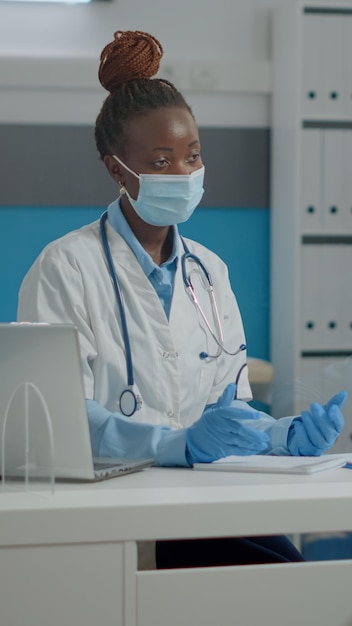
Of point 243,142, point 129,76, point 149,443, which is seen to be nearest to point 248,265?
point 243,142

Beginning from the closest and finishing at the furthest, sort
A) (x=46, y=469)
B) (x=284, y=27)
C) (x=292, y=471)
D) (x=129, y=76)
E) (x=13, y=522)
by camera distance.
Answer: (x=13, y=522) < (x=46, y=469) < (x=292, y=471) < (x=129, y=76) < (x=284, y=27)

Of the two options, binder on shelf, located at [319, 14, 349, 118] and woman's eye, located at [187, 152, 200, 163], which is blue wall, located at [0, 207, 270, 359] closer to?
binder on shelf, located at [319, 14, 349, 118]

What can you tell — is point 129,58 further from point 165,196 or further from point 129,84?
point 165,196

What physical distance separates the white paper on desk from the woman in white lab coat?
3 centimetres

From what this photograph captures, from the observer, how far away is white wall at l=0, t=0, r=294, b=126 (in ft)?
10.3

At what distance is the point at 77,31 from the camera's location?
320 centimetres

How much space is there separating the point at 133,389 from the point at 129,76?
1.98 ft

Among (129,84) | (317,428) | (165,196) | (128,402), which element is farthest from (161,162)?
(317,428)

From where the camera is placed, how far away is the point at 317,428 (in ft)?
4.41

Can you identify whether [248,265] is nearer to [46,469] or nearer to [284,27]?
[284,27]

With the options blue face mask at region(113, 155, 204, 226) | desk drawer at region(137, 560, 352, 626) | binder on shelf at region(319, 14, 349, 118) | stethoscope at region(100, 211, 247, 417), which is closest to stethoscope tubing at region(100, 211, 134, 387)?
stethoscope at region(100, 211, 247, 417)

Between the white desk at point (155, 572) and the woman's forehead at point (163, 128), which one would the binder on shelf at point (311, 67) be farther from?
the white desk at point (155, 572)

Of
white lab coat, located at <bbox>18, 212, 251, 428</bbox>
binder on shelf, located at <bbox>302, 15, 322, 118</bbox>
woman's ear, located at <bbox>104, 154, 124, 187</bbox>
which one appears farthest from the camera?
binder on shelf, located at <bbox>302, 15, 322, 118</bbox>

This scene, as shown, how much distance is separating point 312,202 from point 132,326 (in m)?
1.69
